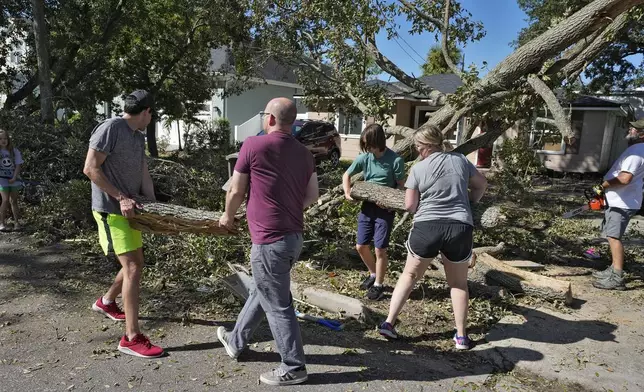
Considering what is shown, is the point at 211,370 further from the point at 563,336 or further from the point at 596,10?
the point at 596,10

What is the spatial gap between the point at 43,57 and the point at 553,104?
9.24 m

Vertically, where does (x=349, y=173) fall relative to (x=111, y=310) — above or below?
above

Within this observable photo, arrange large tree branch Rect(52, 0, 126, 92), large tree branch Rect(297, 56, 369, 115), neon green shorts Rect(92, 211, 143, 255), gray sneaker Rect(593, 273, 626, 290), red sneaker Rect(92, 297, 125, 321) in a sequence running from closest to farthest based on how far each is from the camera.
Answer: neon green shorts Rect(92, 211, 143, 255) → red sneaker Rect(92, 297, 125, 321) → gray sneaker Rect(593, 273, 626, 290) → large tree branch Rect(297, 56, 369, 115) → large tree branch Rect(52, 0, 126, 92)

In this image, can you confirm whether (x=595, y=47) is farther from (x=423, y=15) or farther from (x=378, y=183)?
(x=378, y=183)

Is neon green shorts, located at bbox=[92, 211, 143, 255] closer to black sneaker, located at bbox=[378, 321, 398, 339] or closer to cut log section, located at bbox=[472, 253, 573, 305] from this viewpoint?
black sneaker, located at bbox=[378, 321, 398, 339]

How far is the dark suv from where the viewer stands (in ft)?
47.2

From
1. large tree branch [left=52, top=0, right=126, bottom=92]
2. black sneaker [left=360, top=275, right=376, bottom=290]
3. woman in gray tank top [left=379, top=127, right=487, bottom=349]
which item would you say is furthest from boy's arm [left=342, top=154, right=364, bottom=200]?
large tree branch [left=52, top=0, right=126, bottom=92]

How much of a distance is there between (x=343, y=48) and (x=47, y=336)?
20.1 ft

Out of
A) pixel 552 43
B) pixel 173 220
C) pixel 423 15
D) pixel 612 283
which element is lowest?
pixel 612 283

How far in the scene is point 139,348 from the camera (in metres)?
3.18

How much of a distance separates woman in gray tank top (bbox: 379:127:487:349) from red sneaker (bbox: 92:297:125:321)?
7.16 feet

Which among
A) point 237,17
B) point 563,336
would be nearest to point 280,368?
point 563,336

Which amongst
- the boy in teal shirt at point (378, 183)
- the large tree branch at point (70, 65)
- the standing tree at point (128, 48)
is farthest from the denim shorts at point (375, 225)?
the large tree branch at point (70, 65)

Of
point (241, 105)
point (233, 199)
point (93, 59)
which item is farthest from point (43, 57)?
point (241, 105)
